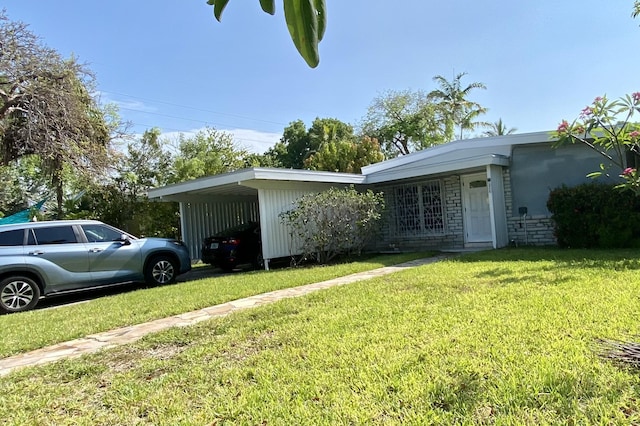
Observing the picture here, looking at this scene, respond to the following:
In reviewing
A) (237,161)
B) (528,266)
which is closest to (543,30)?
(528,266)

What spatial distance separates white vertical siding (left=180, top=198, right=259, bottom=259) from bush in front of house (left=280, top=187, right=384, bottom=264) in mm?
4021

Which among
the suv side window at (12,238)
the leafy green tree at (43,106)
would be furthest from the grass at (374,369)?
the leafy green tree at (43,106)

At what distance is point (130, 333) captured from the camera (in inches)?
211

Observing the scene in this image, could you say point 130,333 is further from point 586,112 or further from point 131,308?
point 586,112

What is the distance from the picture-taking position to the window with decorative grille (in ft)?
47.2

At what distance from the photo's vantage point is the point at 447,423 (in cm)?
246

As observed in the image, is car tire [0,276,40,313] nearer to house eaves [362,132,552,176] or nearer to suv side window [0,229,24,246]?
suv side window [0,229,24,246]

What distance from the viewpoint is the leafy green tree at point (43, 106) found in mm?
12656

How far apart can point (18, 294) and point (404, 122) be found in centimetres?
3083

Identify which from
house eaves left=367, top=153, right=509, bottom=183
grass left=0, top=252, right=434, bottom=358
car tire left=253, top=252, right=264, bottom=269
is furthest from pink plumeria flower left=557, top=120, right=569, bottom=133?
car tire left=253, top=252, right=264, bottom=269

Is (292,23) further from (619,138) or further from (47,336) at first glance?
(619,138)

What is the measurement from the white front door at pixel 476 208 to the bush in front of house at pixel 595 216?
251 cm

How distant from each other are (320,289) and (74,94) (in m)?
11.6

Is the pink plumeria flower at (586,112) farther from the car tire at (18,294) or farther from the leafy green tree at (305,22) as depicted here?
the car tire at (18,294)
